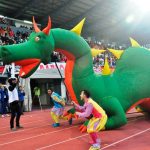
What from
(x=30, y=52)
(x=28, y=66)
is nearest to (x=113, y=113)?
(x=28, y=66)

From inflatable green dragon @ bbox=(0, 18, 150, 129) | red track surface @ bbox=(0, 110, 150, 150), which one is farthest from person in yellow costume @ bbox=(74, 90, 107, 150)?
inflatable green dragon @ bbox=(0, 18, 150, 129)

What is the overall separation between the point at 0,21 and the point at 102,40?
1490 centimetres

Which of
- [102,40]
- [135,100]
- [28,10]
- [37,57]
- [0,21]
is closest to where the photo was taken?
[37,57]

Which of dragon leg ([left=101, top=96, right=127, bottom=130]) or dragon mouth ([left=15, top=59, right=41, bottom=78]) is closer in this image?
dragon mouth ([left=15, top=59, right=41, bottom=78])

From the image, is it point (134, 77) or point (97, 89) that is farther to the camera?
point (134, 77)

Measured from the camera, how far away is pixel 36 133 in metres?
7.97

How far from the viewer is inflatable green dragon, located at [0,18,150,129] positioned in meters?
7.31

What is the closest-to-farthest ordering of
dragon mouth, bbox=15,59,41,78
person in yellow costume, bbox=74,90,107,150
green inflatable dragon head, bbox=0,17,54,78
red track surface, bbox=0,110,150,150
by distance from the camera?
1. person in yellow costume, bbox=74,90,107,150
2. red track surface, bbox=0,110,150,150
3. green inflatable dragon head, bbox=0,17,54,78
4. dragon mouth, bbox=15,59,41,78

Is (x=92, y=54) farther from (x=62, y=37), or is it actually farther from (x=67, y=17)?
(x=67, y=17)

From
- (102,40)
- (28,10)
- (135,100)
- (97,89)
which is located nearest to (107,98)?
(97,89)

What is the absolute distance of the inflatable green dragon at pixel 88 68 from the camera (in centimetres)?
731

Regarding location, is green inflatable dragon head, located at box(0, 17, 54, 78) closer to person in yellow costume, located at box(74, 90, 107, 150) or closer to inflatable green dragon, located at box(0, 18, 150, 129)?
inflatable green dragon, located at box(0, 18, 150, 129)

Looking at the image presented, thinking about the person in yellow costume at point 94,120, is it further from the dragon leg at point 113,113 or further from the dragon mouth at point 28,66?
the dragon leg at point 113,113

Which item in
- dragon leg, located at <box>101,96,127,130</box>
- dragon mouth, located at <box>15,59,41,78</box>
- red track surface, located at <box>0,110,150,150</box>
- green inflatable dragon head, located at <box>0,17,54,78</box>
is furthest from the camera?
dragon leg, located at <box>101,96,127,130</box>
